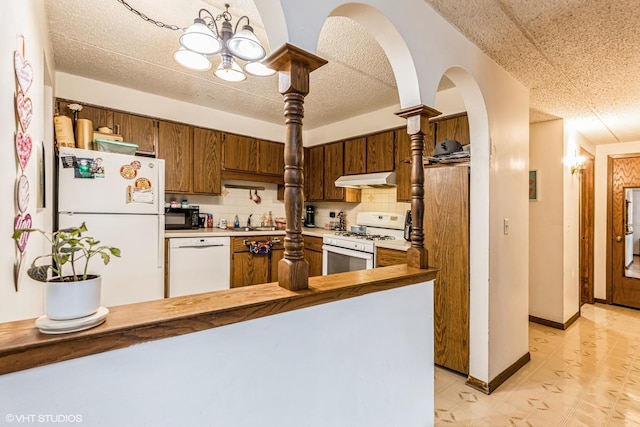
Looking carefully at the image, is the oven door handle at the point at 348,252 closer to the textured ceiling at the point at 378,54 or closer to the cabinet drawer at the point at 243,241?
the cabinet drawer at the point at 243,241

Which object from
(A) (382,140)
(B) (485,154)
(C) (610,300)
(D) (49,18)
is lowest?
(C) (610,300)

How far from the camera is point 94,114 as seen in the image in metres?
2.83

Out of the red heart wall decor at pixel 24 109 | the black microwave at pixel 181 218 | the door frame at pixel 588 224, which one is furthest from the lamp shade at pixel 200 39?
the door frame at pixel 588 224

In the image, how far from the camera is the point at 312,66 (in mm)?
1104

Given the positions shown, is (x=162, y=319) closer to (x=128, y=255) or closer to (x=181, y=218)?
(x=128, y=255)

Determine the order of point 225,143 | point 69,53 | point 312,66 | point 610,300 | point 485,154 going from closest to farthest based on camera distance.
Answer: point 312,66 → point 485,154 → point 69,53 → point 225,143 → point 610,300

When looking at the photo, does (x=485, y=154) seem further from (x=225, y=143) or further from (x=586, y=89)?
(x=225, y=143)

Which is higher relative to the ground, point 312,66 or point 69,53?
point 69,53

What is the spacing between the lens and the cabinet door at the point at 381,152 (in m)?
3.26

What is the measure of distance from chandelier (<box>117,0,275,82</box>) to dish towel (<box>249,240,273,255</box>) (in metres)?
1.95

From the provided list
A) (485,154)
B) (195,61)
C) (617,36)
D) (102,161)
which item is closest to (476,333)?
(485,154)

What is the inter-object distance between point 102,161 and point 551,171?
4337 millimetres

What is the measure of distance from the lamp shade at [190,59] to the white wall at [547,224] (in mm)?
3528
